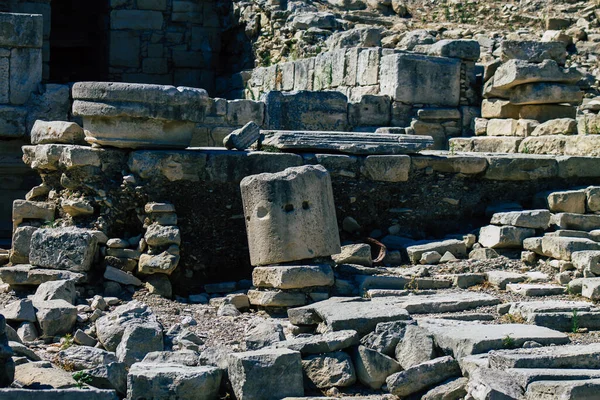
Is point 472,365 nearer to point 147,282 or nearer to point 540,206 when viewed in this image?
point 147,282

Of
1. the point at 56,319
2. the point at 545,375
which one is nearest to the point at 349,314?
the point at 545,375

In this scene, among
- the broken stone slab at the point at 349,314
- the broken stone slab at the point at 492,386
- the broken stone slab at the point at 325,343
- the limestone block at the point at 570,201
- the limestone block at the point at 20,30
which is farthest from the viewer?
the limestone block at the point at 20,30

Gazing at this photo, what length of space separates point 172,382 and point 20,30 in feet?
28.2

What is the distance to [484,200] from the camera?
11086 millimetres

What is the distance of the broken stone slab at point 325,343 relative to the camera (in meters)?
7.04

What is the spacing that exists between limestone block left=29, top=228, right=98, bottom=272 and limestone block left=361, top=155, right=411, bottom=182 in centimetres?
306

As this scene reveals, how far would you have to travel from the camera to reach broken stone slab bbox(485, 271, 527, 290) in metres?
9.21

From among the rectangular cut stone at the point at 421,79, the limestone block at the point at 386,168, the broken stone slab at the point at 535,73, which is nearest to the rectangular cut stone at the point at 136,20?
the rectangular cut stone at the point at 421,79

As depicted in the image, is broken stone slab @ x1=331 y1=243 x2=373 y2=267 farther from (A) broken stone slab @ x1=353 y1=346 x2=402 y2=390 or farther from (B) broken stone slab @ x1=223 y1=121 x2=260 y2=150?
(A) broken stone slab @ x1=353 y1=346 x2=402 y2=390

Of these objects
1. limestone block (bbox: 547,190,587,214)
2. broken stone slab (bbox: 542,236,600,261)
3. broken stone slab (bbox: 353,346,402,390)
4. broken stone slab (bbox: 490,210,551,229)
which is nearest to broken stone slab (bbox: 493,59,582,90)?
limestone block (bbox: 547,190,587,214)

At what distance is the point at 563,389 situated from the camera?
601cm

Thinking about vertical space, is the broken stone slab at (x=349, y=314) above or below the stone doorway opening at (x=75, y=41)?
below

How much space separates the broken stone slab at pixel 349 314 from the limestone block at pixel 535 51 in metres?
6.75

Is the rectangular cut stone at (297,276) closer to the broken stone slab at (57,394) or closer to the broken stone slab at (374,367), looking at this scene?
the broken stone slab at (374,367)
